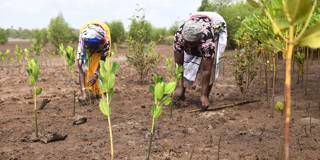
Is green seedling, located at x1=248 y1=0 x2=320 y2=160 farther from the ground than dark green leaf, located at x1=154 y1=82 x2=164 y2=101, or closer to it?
farther from the ground

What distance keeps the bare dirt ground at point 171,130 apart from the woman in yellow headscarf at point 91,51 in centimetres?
34

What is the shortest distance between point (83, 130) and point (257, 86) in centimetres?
335

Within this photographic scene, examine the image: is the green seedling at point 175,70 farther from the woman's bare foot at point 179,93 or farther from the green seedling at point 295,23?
the green seedling at point 295,23

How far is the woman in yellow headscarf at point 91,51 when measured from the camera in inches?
231

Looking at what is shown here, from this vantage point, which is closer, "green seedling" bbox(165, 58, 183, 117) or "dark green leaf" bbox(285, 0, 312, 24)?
"dark green leaf" bbox(285, 0, 312, 24)

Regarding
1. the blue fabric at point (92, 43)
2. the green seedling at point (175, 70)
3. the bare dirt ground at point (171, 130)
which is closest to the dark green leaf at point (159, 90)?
the bare dirt ground at point (171, 130)

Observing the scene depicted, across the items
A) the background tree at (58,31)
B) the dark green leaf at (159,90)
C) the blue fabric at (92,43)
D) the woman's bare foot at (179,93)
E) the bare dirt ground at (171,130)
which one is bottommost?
the bare dirt ground at (171,130)

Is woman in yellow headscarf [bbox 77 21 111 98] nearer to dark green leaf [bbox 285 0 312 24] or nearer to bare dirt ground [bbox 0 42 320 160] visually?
bare dirt ground [bbox 0 42 320 160]

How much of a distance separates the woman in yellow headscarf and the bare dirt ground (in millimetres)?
342

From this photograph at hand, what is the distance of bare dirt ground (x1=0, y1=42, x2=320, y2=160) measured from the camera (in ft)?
12.3

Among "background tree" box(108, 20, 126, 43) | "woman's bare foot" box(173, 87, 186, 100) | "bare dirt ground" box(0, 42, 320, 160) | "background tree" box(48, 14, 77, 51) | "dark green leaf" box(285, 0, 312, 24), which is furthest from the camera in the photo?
"background tree" box(108, 20, 126, 43)

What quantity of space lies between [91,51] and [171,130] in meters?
2.04

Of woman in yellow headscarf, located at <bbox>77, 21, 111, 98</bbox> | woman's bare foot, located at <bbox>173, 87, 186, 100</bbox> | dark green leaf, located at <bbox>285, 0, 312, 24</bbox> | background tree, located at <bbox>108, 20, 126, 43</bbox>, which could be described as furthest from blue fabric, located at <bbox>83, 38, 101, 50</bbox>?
background tree, located at <bbox>108, 20, 126, 43</bbox>

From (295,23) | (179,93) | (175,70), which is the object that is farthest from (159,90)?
(179,93)
